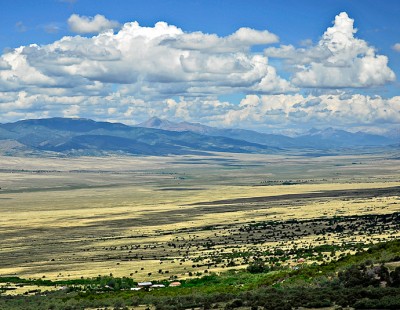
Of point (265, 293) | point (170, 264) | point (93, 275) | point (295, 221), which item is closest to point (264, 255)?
point (170, 264)

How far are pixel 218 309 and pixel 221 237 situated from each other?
67.6m

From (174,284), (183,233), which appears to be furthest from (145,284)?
(183,233)

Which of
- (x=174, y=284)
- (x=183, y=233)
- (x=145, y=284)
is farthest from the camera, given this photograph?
(x=183, y=233)

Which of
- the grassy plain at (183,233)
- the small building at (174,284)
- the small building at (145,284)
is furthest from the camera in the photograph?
the grassy plain at (183,233)

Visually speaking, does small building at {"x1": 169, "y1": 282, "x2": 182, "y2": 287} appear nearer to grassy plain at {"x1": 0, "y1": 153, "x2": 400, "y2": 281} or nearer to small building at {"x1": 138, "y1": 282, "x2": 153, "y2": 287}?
small building at {"x1": 138, "y1": 282, "x2": 153, "y2": 287}

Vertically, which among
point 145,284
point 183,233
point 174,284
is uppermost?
point 174,284

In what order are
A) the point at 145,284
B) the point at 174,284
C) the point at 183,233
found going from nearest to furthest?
the point at 174,284 < the point at 145,284 < the point at 183,233

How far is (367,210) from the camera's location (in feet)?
449

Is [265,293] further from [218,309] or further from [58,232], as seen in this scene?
[58,232]

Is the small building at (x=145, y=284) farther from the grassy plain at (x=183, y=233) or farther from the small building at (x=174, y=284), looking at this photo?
the grassy plain at (x=183, y=233)

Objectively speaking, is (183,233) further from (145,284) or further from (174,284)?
(174,284)

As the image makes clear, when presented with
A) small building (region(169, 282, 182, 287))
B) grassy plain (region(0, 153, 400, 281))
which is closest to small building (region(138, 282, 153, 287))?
small building (region(169, 282, 182, 287))

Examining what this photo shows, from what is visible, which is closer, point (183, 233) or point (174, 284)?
point (174, 284)

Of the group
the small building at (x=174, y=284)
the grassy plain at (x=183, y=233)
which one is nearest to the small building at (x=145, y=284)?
the small building at (x=174, y=284)
